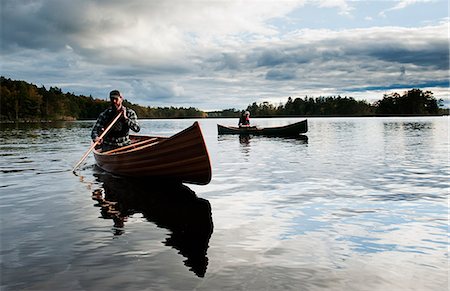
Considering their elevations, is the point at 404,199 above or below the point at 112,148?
below

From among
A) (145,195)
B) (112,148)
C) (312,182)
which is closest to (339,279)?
(145,195)

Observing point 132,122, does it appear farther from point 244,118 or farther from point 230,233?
point 244,118

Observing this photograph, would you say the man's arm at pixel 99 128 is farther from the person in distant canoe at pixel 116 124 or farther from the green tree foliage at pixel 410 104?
the green tree foliage at pixel 410 104

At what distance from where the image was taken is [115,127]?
547 inches

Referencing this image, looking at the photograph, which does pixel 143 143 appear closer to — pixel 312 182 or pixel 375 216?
pixel 312 182

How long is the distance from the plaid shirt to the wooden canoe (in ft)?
4.53

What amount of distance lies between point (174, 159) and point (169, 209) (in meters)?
2.07

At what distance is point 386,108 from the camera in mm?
191875

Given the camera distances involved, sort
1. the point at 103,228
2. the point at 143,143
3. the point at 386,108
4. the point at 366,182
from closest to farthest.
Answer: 1. the point at 103,228
2. the point at 366,182
3. the point at 143,143
4. the point at 386,108

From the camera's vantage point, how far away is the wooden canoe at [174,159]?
9898mm

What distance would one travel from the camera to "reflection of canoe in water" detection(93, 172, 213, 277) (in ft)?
20.6

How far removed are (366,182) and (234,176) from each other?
4.46m

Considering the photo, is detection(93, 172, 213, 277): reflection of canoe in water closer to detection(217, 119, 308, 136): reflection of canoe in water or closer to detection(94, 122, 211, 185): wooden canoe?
detection(94, 122, 211, 185): wooden canoe

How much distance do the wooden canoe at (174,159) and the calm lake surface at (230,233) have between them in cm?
48
